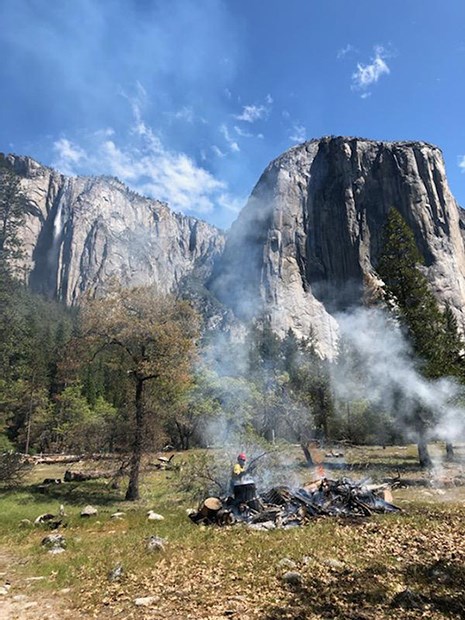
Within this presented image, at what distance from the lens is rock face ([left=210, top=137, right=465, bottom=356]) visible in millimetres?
105812

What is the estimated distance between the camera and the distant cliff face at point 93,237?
156 meters

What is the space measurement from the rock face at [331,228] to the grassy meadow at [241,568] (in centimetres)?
8951

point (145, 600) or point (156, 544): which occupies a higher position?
point (156, 544)

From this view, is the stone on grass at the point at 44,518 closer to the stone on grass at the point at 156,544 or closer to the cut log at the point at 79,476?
the stone on grass at the point at 156,544

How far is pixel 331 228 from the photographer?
119812mm

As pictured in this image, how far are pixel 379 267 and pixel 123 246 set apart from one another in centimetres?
14625

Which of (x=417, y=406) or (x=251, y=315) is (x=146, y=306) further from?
(x=251, y=315)

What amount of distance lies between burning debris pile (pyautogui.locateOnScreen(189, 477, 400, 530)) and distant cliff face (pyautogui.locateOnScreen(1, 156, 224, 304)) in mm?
137941

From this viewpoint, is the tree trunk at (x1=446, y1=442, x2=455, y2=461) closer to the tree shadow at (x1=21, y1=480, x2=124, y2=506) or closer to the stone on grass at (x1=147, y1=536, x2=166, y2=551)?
the tree shadow at (x1=21, y1=480, x2=124, y2=506)

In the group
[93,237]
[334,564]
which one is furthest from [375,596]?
[93,237]

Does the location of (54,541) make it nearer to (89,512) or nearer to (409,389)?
(89,512)

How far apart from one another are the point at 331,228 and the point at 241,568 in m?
118

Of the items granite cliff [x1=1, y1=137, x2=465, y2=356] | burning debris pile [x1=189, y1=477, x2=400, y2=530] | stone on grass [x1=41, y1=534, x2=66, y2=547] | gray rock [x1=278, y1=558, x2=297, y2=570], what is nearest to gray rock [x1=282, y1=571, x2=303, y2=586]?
gray rock [x1=278, y1=558, x2=297, y2=570]

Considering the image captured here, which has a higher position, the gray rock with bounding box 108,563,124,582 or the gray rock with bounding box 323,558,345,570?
the gray rock with bounding box 323,558,345,570
